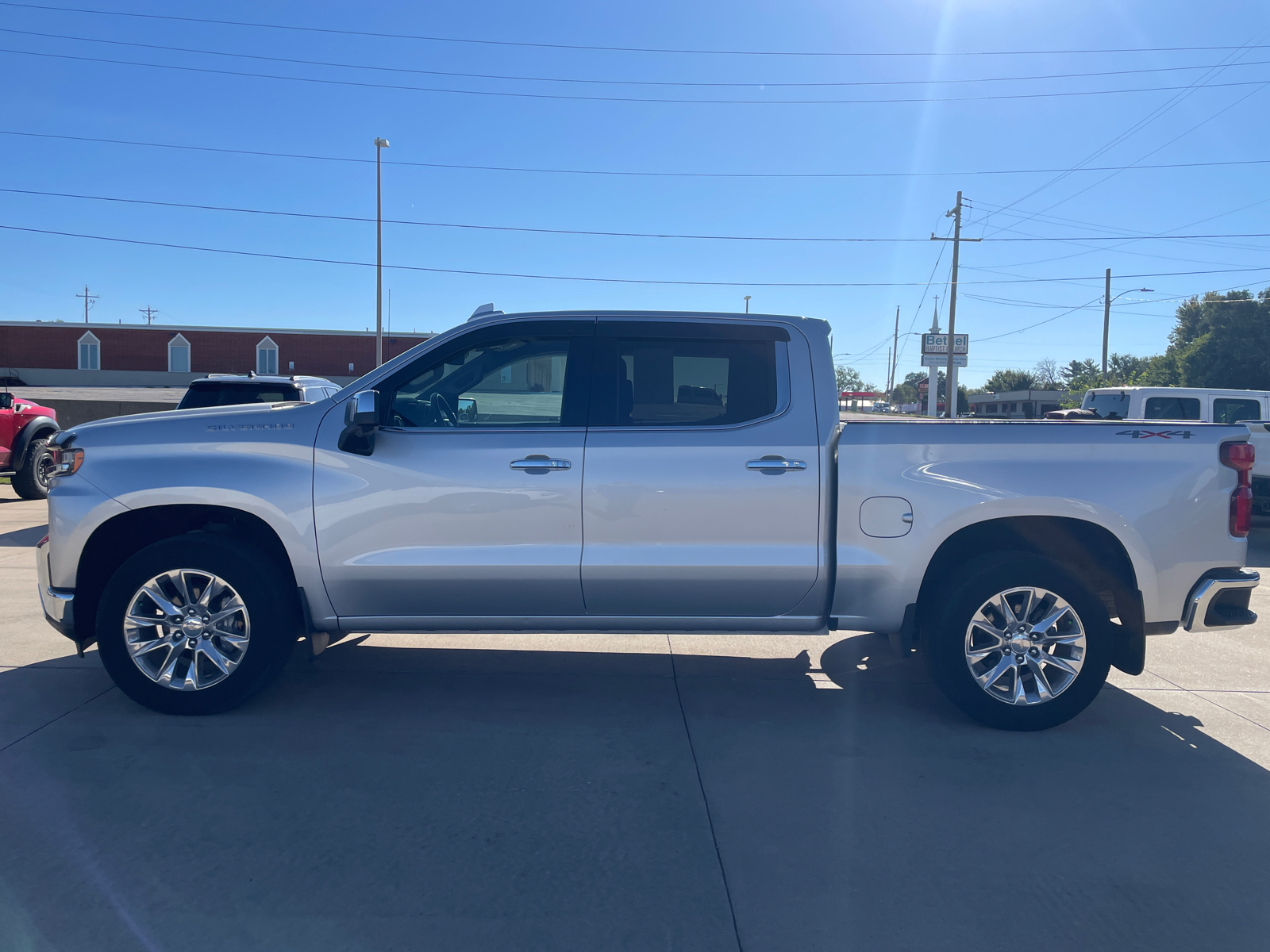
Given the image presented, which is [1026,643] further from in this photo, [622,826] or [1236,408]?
[1236,408]

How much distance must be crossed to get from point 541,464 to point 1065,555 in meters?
2.79

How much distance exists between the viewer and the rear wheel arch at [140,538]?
4.54m

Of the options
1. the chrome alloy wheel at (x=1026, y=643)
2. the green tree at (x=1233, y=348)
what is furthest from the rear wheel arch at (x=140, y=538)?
the green tree at (x=1233, y=348)

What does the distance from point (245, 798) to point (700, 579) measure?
7.32 feet

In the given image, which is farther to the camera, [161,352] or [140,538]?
[161,352]

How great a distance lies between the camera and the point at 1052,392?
7475cm

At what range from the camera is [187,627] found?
445 cm

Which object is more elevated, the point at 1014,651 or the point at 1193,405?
the point at 1193,405

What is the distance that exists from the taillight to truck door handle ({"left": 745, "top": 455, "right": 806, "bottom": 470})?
6.78 feet

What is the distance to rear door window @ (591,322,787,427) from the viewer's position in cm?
459

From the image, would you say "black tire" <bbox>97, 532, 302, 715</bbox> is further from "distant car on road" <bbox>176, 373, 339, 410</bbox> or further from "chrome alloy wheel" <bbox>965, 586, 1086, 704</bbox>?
"distant car on road" <bbox>176, 373, 339, 410</bbox>

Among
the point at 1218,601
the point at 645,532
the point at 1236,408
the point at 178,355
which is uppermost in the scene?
the point at 178,355

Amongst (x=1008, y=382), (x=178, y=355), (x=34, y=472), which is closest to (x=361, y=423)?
(x=34, y=472)

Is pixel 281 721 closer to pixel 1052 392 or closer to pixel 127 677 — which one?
pixel 127 677
